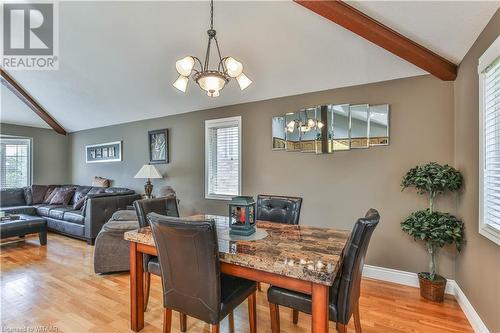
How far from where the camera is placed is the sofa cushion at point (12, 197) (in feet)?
17.7

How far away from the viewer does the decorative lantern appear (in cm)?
188

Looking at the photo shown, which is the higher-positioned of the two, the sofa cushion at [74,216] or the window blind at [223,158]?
the window blind at [223,158]

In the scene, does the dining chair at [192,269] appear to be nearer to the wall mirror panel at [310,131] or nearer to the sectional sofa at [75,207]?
the wall mirror panel at [310,131]

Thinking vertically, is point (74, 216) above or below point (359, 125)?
below

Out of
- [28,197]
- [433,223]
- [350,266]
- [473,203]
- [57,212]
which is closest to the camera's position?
[350,266]

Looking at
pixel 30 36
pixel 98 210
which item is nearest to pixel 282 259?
pixel 98 210

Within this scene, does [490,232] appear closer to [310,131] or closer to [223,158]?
[310,131]

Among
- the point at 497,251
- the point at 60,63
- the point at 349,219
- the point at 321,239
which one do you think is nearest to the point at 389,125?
the point at 349,219

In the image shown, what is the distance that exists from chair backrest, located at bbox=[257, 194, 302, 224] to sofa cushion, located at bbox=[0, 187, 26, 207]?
5.97 meters

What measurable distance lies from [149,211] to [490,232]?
2.65 metres

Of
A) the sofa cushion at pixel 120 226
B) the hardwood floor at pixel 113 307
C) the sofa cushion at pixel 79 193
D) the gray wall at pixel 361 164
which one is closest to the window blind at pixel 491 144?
the gray wall at pixel 361 164

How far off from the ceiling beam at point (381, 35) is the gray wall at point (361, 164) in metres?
0.26

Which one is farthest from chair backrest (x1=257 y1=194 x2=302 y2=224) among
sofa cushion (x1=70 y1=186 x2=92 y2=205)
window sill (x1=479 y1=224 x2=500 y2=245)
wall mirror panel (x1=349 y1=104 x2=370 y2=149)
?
sofa cushion (x1=70 y1=186 x2=92 y2=205)

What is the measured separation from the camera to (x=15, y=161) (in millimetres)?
6121
